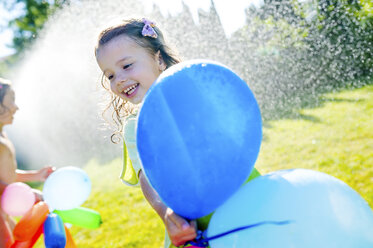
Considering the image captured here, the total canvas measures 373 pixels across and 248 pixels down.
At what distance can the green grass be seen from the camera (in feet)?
11.7

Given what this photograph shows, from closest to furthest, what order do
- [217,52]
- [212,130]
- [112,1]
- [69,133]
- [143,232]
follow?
[212,130] → [143,232] → [217,52] → [69,133] → [112,1]

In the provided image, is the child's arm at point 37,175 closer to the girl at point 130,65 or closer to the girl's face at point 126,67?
the girl at point 130,65

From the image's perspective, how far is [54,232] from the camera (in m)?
2.06

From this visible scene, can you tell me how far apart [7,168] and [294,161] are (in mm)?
3094

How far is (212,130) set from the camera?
958mm

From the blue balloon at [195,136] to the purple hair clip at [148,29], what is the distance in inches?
29.7

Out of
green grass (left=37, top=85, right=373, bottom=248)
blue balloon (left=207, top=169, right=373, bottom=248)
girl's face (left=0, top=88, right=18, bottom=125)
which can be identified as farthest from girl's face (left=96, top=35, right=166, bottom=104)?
green grass (left=37, top=85, right=373, bottom=248)

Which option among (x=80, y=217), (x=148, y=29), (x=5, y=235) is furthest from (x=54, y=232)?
(x=148, y=29)

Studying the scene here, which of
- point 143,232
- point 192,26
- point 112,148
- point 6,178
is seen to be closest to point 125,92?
point 6,178

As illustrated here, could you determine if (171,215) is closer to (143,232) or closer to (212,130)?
(212,130)

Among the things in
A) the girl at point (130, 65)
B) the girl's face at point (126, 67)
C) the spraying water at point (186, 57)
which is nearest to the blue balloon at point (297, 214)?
the girl at point (130, 65)

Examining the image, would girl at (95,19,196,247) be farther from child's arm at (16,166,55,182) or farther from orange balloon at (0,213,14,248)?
orange balloon at (0,213,14,248)

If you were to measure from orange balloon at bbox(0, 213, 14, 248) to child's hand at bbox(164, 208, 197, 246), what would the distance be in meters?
1.92

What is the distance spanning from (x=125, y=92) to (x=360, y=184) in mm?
2475
